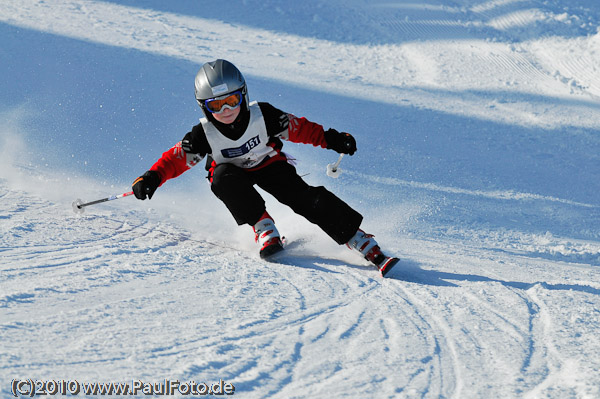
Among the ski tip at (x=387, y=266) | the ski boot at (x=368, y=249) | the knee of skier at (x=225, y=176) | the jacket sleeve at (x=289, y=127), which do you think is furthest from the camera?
the jacket sleeve at (x=289, y=127)

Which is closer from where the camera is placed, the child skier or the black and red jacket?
the child skier

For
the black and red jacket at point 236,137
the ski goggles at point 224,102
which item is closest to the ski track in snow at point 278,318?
the black and red jacket at point 236,137

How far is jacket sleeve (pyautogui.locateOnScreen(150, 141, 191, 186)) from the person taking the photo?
14.0ft

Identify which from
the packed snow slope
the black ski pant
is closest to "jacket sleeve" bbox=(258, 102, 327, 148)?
the black ski pant

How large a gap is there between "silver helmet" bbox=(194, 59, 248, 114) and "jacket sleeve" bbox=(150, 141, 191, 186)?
381 mm

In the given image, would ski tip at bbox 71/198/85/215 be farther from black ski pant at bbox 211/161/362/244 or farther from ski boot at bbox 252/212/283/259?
ski boot at bbox 252/212/283/259

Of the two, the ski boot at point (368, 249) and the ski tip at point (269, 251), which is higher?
the ski boot at point (368, 249)

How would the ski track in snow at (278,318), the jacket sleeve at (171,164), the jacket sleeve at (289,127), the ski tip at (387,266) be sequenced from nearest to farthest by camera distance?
the ski track in snow at (278,318) < the ski tip at (387,266) < the jacket sleeve at (171,164) < the jacket sleeve at (289,127)

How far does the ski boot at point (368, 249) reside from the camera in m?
4.03

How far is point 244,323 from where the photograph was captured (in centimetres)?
290

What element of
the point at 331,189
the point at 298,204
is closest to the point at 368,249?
the point at 298,204

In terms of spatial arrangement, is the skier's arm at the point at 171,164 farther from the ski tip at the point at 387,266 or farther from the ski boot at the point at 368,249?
the ski tip at the point at 387,266

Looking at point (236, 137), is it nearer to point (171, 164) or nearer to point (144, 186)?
point (171, 164)

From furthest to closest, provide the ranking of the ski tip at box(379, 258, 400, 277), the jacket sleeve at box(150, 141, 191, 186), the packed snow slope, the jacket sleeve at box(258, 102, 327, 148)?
the jacket sleeve at box(258, 102, 327, 148) < the jacket sleeve at box(150, 141, 191, 186) < the ski tip at box(379, 258, 400, 277) < the packed snow slope
